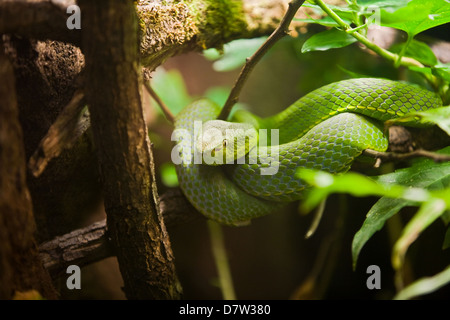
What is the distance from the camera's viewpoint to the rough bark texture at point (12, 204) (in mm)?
1364

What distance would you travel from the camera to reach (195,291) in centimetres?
381

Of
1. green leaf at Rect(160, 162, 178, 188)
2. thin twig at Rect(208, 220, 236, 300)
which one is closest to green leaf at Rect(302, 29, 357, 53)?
green leaf at Rect(160, 162, 178, 188)

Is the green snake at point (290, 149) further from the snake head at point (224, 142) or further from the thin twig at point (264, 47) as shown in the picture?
the thin twig at point (264, 47)

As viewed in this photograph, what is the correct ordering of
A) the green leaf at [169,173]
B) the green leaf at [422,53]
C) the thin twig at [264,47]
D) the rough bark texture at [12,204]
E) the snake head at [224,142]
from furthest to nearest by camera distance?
the green leaf at [169,173] < the green leaf at [422,53] < the snake head at [224,142] < the thin twig at [264,47] < the rough bark texture at [12,204]

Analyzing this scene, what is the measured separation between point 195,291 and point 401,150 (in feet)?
8.46

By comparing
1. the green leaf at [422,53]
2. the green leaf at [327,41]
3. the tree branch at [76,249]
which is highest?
the green leaf at [327,41]

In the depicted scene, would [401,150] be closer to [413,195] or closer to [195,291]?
[413,195]

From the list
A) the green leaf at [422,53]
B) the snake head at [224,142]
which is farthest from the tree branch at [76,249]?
the green leaf at [422,53]

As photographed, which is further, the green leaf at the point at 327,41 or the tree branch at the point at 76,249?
the green leaf at the point at 327,41

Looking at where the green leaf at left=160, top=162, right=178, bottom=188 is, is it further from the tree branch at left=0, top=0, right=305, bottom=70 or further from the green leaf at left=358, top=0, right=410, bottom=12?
the green leaf at left=358, top=0, right=410, bottom=12

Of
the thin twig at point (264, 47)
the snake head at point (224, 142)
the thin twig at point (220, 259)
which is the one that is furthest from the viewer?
the thin twig at point (220, 259)

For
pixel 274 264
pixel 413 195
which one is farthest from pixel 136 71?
pixel 274 264

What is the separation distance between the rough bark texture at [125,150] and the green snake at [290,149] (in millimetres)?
432

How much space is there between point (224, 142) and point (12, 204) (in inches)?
44.9
